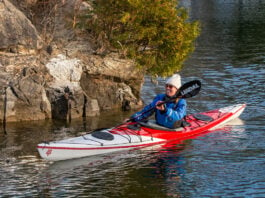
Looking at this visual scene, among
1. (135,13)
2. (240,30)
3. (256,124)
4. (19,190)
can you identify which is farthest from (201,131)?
(240,30)

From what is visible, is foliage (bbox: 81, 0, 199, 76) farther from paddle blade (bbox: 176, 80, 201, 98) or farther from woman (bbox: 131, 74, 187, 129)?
woman (bbox: 131, 74, 187, 129)

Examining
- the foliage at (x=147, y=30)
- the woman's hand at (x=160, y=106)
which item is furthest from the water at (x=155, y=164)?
the foliage at (x=147, y=30)

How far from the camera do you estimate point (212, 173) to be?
10.6 m

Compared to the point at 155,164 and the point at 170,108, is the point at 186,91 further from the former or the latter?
the point at 155,164

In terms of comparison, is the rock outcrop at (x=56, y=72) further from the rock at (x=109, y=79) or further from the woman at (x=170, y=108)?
the woman at (x=170, y=108)

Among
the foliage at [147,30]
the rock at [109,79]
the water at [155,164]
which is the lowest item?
the water at [155,164]

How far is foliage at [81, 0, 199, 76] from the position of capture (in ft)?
49.9

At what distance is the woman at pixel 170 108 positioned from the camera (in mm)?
12438

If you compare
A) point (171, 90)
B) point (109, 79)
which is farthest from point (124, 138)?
point (109, 79)

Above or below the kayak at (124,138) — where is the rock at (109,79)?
above

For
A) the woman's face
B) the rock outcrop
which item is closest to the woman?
the woman's face

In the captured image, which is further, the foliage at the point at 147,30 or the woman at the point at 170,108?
the foliage at the point at 147,30

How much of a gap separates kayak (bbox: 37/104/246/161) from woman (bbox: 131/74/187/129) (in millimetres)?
167

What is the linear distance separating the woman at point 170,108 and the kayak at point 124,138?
6.6 inches
